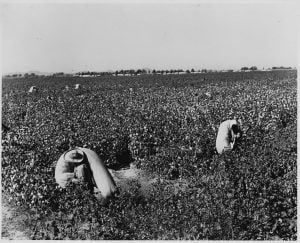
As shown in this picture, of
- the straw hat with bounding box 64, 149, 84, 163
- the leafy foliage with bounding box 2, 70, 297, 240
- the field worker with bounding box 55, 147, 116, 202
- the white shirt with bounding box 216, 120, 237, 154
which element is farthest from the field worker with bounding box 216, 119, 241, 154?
the straw hat with bounding box 64, 149, 84, 163

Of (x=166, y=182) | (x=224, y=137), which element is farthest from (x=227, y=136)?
(x=166, y=182)

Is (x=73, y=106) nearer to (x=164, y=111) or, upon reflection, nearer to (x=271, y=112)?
(x=164, y=111)

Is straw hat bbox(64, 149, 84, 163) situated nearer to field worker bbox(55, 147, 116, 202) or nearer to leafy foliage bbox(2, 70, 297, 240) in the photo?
field worker bbox(55, 147, 116, 202)

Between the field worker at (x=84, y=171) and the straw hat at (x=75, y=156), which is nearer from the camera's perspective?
the field worker at (x=84, y=171)

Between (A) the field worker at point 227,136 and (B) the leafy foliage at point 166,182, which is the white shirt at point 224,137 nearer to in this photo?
(A) the field worker at point 227,136

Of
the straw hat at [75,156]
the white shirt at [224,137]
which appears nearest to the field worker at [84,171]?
the straw hat at [75,156]

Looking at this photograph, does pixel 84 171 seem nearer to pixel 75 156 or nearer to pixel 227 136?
pixel 75 156

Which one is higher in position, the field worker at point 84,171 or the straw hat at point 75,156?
the straw hat at point 75,156
